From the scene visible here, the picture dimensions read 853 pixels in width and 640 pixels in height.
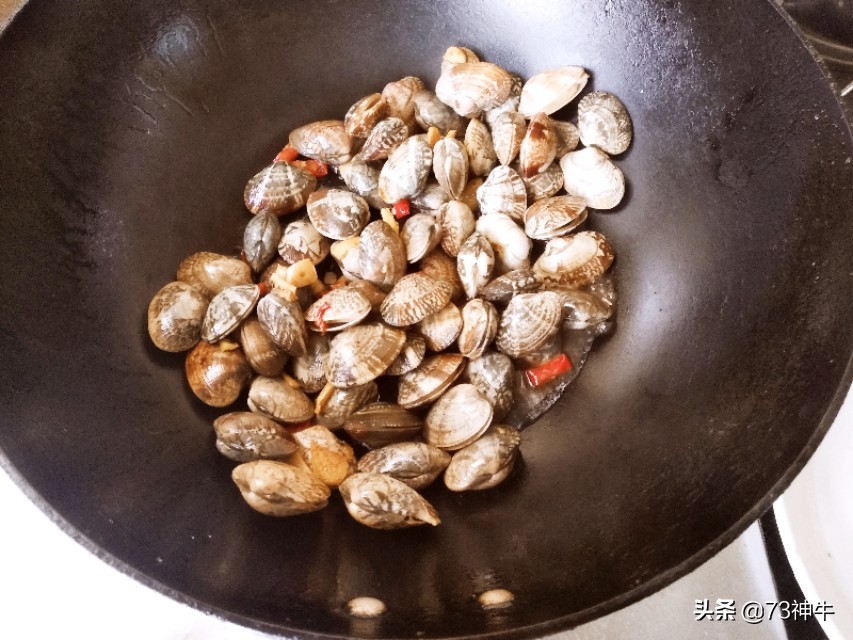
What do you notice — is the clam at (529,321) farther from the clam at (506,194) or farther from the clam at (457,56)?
the clam at (457,56)

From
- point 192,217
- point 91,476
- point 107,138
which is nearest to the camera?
point 91,476

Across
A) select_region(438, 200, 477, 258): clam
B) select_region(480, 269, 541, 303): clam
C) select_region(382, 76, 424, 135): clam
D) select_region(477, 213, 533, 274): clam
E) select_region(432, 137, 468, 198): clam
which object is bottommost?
select_region(480, 269, 541, 303): clam

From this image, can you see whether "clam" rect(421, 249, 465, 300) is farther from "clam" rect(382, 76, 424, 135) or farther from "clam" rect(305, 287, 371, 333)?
"clam" rect(382, 76, 424, 135)

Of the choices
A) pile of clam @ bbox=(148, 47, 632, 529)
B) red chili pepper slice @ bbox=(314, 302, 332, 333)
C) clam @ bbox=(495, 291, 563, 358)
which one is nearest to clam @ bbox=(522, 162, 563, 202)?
pile of clam @ bbox=(148, 47, 632, 529)

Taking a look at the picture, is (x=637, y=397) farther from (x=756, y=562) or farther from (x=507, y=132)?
(x=507, y=132)

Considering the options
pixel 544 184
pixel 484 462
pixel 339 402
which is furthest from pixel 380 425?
pixel 544 184

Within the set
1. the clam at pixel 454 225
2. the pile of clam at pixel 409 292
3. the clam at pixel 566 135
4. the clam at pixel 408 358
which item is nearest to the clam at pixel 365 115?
the pile of clam at pixel 409 292

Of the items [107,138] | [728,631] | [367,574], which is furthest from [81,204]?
[728,631]
